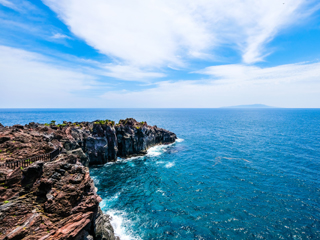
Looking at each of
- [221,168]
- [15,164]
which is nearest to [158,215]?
[15,164]

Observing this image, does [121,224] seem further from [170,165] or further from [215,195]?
[170,165]

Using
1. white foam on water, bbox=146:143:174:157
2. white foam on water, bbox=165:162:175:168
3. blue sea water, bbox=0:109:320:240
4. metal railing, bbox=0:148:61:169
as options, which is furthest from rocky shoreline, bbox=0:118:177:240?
white foam on water, bbox=146:143:174:157

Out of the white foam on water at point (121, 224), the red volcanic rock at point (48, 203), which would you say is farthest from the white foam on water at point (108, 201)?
the red volcanic rock at point (48, 203)

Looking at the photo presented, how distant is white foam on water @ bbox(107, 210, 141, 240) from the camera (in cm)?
2239

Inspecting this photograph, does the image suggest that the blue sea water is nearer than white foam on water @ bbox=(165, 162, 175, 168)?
Yes

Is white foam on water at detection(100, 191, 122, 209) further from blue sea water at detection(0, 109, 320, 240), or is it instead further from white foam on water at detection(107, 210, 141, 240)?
white foam on water at detection(107, 210, 141, 240)

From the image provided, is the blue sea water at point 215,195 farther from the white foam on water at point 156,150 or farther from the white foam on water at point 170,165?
the white foam on water at point 156,150

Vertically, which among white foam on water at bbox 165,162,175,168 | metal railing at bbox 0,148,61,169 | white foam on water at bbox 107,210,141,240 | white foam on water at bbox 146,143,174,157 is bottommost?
white foam on water at bbox 107,210,141,240

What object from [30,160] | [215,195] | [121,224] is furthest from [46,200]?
[215,195]

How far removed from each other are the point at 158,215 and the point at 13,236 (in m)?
20.5

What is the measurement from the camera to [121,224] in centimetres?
2470

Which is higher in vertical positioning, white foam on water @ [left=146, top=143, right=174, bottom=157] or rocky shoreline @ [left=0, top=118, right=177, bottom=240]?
rocky shoreline @ [left=0, top=118, right=177, bottom=240]

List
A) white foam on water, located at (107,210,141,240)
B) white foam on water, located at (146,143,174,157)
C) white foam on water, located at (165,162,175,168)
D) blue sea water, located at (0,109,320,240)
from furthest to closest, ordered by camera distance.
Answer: white foam on water, located at (146,143,174,157) < white foam on water, located at (165,162,175,168) < blue sea water, located at (0,109,320,240) < white foam on water, located at (107,210,141,240)

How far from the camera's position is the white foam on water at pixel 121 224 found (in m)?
22.4
